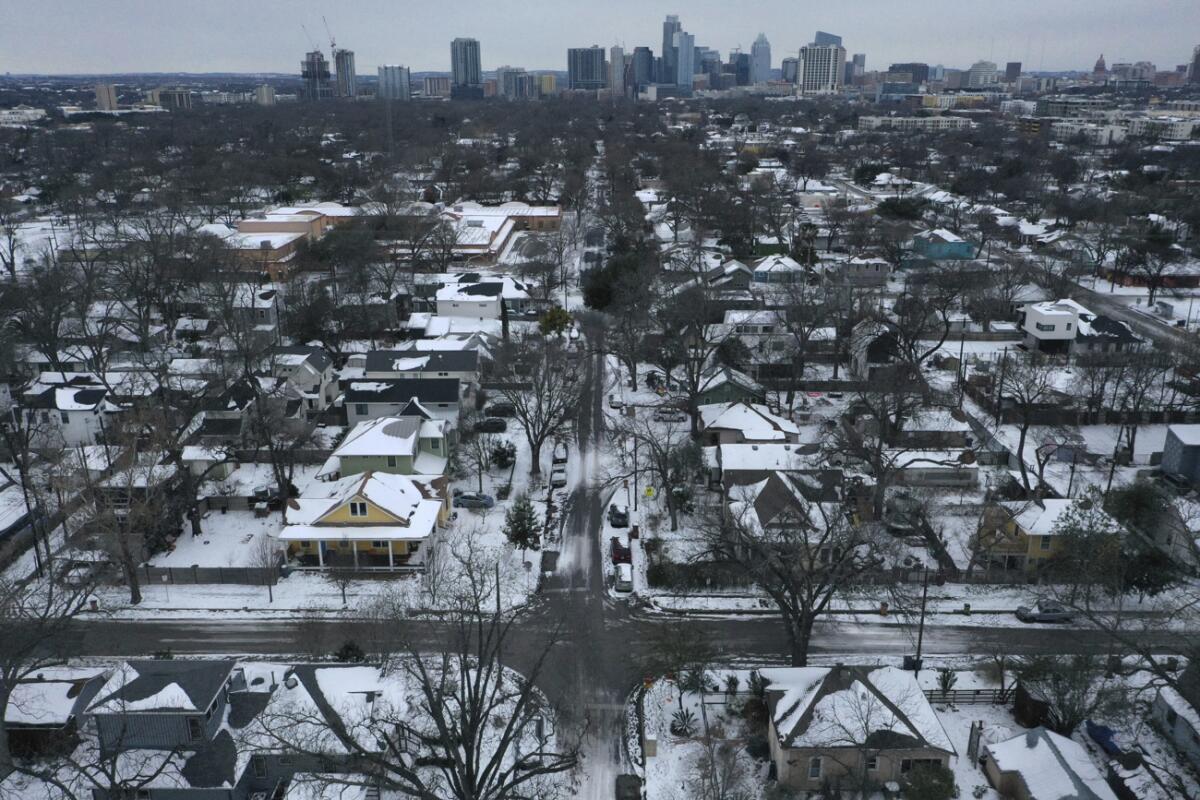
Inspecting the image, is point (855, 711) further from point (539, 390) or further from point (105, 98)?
point (105, 98)

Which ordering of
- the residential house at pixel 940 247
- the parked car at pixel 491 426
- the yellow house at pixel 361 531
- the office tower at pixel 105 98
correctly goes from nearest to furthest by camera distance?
the yellow house at pixel 361 531
the parked car at pixel 491 426
the residential house at pixel 940 247
the office tower at pixel 105 98

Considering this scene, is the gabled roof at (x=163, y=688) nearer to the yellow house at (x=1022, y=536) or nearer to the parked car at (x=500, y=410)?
the parked car at (x=500, y=410)

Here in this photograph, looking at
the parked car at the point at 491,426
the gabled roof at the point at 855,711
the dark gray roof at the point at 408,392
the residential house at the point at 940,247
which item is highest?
the residential house at the point at 940,247

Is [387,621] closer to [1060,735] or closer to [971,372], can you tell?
[1060,735]

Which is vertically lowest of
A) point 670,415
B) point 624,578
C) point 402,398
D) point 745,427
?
point 624,578

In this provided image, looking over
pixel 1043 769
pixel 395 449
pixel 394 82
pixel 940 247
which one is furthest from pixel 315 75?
pixel 1043 769

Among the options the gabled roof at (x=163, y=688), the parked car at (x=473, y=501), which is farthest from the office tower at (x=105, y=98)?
the gabled roof at (x=163, y=688)

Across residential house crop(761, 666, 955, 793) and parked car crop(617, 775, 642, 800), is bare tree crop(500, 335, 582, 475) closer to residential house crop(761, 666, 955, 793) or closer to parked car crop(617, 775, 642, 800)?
parked car crop(617, 775, 642, 800)
